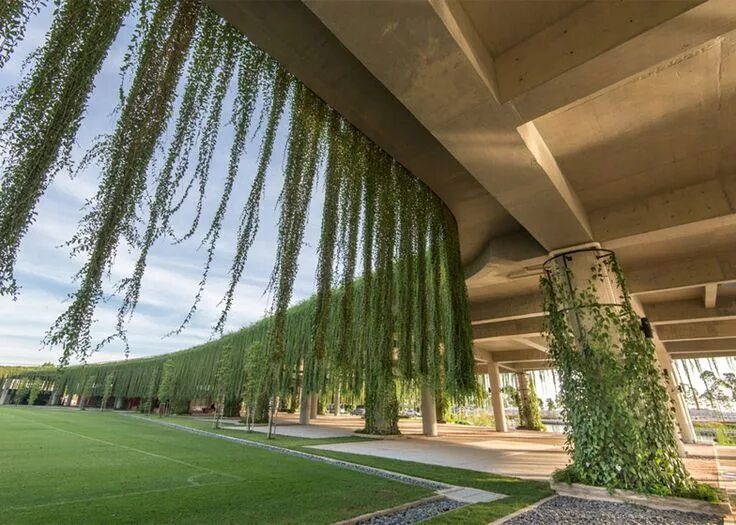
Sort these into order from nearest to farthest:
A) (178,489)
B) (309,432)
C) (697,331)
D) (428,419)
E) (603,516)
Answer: (603,516), (178,489), (697,331), (309,432), (428,419)

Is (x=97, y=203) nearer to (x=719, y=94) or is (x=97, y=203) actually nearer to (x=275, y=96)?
(x=275, y=96)

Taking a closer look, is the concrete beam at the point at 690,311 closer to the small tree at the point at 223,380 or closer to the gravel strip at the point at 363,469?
the gravel strip at the point at 363,469

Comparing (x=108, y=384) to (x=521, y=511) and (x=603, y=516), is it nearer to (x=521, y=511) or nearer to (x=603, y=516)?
(x=521, y=511)

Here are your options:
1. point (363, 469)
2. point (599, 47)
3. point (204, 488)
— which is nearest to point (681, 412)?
point (363, 469)

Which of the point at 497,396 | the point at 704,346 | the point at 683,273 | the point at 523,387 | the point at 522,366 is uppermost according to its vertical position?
the point at 683,273

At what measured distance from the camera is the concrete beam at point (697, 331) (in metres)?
9.70

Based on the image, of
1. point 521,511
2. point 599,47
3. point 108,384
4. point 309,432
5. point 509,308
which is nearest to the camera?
point 599,47

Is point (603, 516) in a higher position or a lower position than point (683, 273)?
lower

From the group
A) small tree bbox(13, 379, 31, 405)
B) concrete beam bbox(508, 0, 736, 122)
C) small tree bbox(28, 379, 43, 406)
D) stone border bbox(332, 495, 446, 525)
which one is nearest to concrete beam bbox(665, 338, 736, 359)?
stone border bbox(332, 495, 446, 525)

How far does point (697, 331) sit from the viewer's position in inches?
401

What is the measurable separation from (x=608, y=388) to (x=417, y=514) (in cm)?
258

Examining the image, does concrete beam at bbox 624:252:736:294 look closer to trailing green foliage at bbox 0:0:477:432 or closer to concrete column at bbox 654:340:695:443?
trailing green foliage at bbox 0:0:477:432

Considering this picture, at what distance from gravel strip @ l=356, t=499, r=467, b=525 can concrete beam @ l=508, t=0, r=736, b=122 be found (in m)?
3.80

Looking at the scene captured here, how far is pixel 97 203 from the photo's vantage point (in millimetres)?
1739
